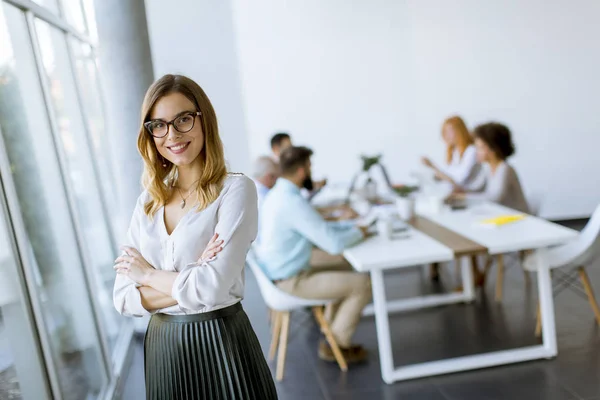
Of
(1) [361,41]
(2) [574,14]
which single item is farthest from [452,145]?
(2) [574,14]

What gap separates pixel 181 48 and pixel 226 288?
531cm

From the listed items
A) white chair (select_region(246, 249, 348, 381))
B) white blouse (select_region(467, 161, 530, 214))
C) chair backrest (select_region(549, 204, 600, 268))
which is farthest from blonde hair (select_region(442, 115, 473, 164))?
white chair (select_region(246, 249, 348, 381))

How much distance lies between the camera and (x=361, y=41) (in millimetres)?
6723

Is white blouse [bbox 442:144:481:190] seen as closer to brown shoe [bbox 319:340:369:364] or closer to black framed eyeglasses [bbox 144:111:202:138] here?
brown shoe [bbox 319:340:369:364]

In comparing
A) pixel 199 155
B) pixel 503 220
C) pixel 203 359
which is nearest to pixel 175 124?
pixel 199 155

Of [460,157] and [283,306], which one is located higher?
[460,157]

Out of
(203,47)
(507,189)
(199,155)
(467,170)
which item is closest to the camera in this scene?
(199,155)

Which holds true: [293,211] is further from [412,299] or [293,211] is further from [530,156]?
[530,156]

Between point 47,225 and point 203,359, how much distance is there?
65.6 inches

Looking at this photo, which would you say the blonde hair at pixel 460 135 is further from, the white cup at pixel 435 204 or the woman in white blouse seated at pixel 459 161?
the white cup at pixel 435 204

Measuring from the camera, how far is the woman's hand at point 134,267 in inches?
71.6

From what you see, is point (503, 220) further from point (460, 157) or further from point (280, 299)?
point (460, 157)

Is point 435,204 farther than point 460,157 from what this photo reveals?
No

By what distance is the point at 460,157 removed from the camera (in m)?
5.70
